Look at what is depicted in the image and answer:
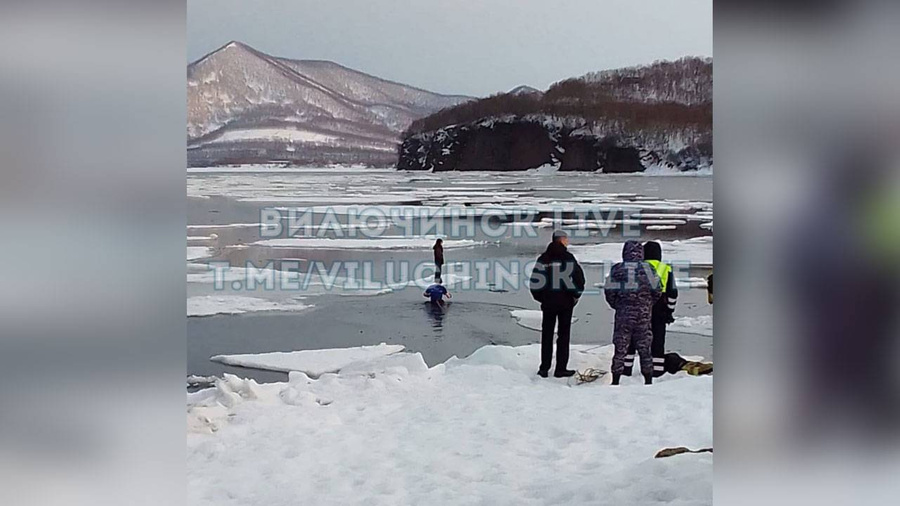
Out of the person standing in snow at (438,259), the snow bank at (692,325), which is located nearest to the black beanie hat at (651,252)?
the snow bank at (692,325)

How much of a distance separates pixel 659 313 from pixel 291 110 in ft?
9.37

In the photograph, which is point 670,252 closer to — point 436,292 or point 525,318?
point 525,318

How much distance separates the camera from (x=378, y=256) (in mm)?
6527

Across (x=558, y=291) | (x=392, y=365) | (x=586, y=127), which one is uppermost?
(x=586, y=127)

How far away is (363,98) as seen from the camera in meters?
6.35

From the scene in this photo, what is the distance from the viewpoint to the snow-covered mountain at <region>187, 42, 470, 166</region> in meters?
6.21

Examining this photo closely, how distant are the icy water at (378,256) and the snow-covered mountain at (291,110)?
0.14 meters

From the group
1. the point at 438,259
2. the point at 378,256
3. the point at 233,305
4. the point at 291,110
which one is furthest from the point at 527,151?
the point at 233,305

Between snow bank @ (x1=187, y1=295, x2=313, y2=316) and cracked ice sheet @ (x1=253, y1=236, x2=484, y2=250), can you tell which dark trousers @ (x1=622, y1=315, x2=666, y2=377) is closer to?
cracked ice sheet @ (x1=253, y1=236, x2=484, y2=250)

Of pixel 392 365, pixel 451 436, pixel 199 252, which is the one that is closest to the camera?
pixel 451 436

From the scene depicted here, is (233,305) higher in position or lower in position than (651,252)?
lower
